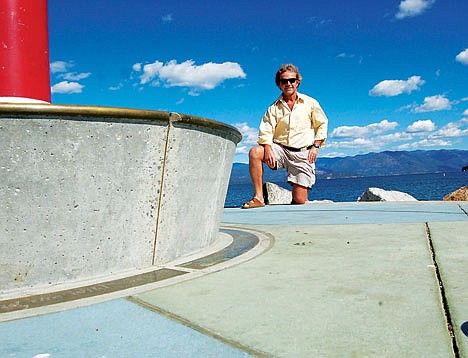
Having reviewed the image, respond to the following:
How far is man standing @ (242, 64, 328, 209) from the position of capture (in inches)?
271

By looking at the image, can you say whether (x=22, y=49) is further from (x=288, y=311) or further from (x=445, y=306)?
(x=445, y=306)

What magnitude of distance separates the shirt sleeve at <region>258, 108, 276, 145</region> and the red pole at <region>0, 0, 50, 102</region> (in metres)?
4.34

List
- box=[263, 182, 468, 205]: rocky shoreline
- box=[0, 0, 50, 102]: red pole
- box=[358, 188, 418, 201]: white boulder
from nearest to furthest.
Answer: box=[0, 0, 50, 102]: red pole → box=[358, 188, 418, 201]: white boulder → box=[263, 182, 468, 205]: rocky shoreline

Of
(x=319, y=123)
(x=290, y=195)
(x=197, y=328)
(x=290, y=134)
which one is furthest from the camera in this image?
(x=290, y=195)

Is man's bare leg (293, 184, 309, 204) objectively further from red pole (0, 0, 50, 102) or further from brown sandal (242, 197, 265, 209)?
red pole (0, 0, 50, 102)

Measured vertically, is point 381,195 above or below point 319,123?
below

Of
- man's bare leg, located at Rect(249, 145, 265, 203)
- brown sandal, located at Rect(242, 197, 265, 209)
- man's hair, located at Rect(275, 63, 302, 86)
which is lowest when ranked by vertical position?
brown sandal, located at Rect(242, 197, 265, 209)

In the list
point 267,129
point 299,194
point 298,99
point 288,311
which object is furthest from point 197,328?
point 299,194

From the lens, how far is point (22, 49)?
2.75 m

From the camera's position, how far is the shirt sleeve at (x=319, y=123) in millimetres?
7023

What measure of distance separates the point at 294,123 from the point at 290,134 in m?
0.18

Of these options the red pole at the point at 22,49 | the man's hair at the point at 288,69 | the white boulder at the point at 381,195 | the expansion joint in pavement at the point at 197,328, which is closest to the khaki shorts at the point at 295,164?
the man's hair at the point at 288,69

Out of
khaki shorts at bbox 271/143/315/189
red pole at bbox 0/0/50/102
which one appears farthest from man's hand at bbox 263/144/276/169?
red pole at bbox 0/0/50/102

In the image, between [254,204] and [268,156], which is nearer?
[268,156]
